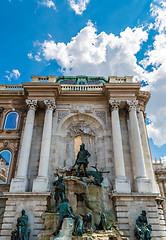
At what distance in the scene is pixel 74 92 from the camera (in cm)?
1956

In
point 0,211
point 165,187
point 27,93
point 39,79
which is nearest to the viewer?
point 0,211

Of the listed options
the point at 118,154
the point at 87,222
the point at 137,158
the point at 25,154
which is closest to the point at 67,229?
the point at 87,222

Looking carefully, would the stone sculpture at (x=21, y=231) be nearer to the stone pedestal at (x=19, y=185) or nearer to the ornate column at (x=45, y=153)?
the stone pedestal at (x=19, y=185)

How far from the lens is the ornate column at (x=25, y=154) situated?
14.4 m

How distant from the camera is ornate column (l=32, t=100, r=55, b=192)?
14.5m

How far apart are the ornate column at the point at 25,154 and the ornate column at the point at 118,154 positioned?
260 inches

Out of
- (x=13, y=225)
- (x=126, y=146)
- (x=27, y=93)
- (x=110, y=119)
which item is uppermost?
(x=27, y=93)

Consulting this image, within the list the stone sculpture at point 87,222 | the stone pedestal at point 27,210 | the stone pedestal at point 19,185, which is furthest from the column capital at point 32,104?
the stone sculpture at point 87,222

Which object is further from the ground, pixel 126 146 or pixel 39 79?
pixel 39 79

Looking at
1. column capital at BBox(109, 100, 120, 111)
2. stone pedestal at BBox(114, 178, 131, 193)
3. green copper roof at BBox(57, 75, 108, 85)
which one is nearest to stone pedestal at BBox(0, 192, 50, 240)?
stone pedestal at BBox(114, 178, 131, 193)

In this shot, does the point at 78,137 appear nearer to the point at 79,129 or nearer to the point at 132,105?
the point at 79,129

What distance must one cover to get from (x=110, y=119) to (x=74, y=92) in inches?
165

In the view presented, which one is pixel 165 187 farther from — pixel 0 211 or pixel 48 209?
pixel 0 211

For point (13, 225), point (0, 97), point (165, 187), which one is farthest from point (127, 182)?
point (0, 97)
